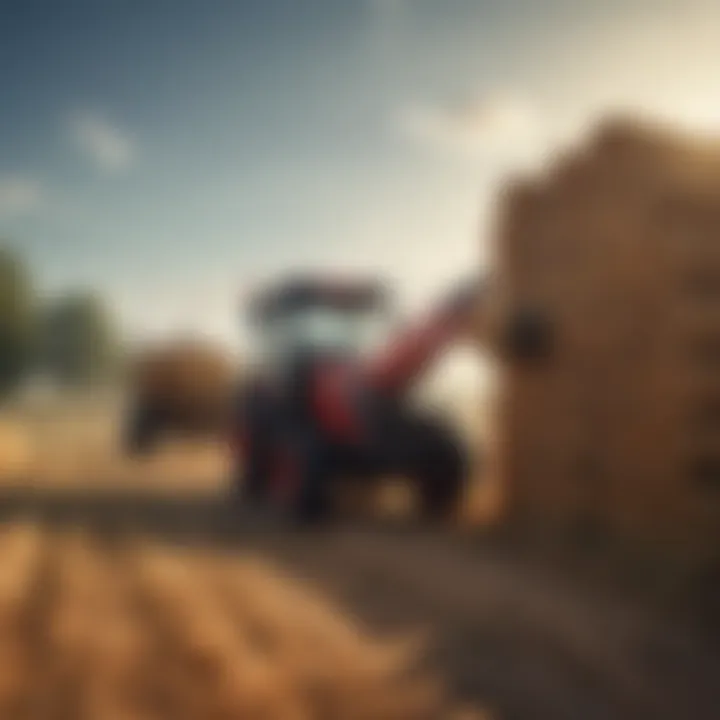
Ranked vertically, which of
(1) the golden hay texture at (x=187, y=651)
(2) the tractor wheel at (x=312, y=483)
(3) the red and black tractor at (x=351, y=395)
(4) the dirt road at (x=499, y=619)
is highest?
(3) the red and black tractor at (x=351, y=395)

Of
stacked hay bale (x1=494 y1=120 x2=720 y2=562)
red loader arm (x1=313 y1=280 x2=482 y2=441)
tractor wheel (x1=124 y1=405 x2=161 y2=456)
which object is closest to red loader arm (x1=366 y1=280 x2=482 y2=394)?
red loader arm (x1=313 y1=280 x2=482 y2=441)

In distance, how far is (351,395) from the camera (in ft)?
27.1

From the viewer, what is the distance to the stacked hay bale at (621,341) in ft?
21.6

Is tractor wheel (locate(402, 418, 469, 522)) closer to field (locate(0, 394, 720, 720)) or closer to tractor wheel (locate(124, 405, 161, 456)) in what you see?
field (locate(0, 394, 720, 720))

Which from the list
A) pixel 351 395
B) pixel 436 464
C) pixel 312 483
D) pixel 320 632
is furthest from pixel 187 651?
pixel 436 464

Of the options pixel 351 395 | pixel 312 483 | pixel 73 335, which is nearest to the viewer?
pixel 312 483

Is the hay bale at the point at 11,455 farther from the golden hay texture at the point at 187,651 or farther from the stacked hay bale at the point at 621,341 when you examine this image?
the stacked hay bale at the point at 621,341

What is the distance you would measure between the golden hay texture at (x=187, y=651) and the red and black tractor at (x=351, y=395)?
2.19 meters

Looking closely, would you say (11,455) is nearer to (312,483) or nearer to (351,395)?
(312,483)

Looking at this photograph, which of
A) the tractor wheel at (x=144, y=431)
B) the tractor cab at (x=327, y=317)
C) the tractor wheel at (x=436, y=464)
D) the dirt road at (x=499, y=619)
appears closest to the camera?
the dirt road at (x=499, y=619)

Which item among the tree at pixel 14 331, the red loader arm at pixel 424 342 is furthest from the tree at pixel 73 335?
the red loader arm at pixel 424 342

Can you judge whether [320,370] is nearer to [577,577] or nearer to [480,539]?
[480,539]

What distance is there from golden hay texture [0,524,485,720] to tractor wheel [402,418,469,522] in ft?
8.18

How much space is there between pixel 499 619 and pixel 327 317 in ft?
14.5
